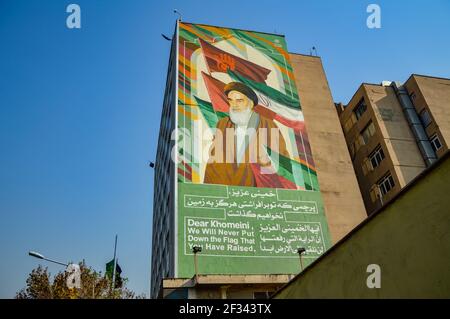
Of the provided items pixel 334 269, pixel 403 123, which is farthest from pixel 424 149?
pixel 334 269

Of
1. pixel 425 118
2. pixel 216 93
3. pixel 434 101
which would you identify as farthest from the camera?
pixel 434 101

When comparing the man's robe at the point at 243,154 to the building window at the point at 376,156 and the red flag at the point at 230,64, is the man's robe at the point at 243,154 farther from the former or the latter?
the building window at the point at 376,156

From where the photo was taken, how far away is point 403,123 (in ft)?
99.2

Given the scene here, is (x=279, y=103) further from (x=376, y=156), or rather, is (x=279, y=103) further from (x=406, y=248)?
(x=406, y=248)

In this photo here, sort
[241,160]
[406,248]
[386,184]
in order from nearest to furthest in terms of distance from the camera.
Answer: [406,248]
[241,160]
[386,184]

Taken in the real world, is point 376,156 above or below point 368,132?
below

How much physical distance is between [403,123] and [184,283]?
23.3 m

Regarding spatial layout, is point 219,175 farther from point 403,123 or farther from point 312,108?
point 403,123

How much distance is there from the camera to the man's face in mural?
2650cm

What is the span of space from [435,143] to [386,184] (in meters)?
5.59

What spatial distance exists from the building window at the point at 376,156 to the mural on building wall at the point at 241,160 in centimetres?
663

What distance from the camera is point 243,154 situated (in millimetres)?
24859

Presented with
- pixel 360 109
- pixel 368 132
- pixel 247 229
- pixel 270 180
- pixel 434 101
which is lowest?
pixel 247 229

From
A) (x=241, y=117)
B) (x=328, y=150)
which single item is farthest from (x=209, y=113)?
(x=328, y=150)
